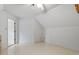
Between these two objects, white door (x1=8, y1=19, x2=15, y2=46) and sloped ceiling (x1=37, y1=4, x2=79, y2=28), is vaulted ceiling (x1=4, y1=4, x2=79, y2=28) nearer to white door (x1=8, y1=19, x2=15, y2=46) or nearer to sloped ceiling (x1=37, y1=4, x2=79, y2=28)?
sloped ceiling (x1=37, y1=4, x2=79, y2=28)

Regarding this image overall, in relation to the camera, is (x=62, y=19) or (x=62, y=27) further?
(x=62, y=27)

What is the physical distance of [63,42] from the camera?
2.38 m

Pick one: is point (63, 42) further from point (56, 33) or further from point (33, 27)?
point (33, 27)

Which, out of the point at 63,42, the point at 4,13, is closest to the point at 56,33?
the point at 63,42

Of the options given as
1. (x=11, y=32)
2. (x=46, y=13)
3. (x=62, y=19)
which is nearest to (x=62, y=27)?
(x=62, y=19)

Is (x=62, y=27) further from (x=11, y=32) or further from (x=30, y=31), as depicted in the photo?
(x=11, y=32)

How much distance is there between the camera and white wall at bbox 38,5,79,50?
2.08m

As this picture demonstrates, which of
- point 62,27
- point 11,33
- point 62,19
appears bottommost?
point 11,33

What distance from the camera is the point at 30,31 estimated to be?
5.99 ft

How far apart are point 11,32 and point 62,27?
134 cm

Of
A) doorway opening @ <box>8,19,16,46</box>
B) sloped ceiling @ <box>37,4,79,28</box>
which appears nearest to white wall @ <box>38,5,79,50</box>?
sloped ceiling @ <box>37,4,79,28</box>

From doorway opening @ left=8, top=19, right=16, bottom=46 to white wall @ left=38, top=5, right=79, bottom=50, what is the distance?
53 centimetres

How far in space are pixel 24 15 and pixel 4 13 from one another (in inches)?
11.5
